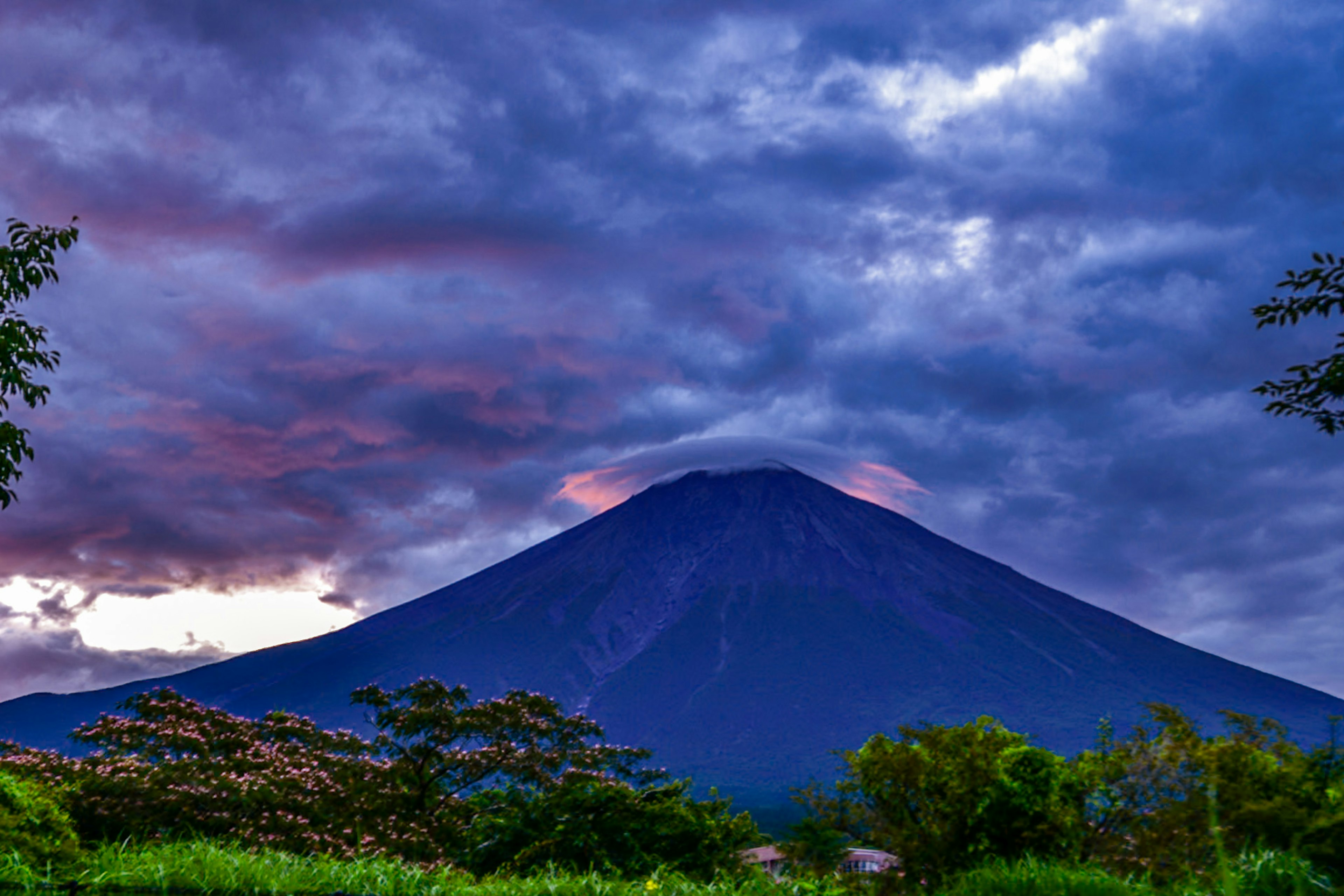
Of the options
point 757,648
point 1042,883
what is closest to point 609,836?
point 1042,883

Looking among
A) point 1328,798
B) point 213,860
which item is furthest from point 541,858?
point 1328,798

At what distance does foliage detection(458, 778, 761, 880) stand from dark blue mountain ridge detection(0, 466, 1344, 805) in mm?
102021

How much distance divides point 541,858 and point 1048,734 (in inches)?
4913

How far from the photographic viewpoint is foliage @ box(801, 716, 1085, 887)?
9875 millimetres

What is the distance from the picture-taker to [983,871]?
870cm

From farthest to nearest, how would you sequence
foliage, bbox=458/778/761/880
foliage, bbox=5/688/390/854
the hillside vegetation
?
foliage, bbox=5/688/390/854, foliage, bbox=458/778/761/880, the hillside vegetation

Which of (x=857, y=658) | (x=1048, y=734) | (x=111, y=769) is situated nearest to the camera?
(x=111, y=769)

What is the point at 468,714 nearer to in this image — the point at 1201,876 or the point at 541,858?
the point at 541,858

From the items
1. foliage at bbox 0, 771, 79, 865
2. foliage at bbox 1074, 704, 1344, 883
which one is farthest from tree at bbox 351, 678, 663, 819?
foliage at bbox 1074, 704, 1344, 883

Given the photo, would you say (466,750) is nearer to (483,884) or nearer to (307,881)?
(483,884)

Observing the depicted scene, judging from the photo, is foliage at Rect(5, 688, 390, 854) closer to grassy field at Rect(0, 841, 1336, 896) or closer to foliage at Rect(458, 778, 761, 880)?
foliage at Rect(458, 778, 761, 880)

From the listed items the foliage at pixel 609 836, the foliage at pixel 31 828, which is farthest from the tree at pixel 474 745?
the foliage at pixel 31 828

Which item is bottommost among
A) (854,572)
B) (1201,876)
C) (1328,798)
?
(1201,876)

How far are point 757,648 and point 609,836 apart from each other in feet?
447
